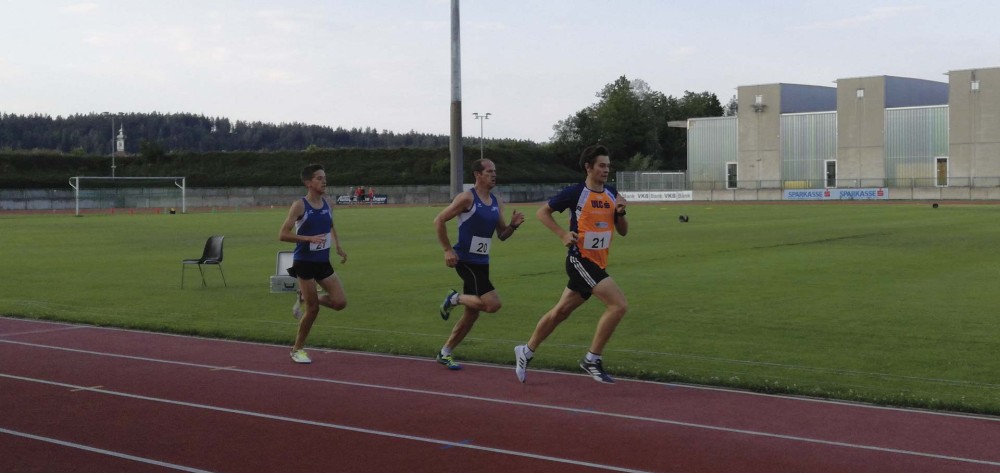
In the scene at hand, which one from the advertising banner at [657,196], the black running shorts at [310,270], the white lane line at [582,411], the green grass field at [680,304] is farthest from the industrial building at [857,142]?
the white lane line at [582,411]

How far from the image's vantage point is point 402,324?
47.8 ft

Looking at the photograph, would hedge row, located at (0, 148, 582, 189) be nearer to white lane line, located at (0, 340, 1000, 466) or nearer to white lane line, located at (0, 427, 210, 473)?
white lane line, located at (0, 340, 1000, 466)

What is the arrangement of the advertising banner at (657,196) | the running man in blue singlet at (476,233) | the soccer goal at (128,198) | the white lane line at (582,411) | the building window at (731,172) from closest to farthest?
the white lane line at (582,411)
the running man in blue singlet at (476,233)
the soccer goal at (128,198)
the advertising banner at (657,196)
the building window at (731,172)

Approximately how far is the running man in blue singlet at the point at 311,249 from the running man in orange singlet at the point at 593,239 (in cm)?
255

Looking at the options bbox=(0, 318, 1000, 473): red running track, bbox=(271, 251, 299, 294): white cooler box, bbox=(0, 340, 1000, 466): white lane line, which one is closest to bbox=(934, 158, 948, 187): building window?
bbox=(271, 251, 299, 294): white cooler box

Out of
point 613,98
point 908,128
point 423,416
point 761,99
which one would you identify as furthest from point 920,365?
point 613,98

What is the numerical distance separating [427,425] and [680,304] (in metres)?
8.51

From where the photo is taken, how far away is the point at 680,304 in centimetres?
1622

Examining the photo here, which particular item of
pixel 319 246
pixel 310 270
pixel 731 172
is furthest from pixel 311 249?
pixel 731 172

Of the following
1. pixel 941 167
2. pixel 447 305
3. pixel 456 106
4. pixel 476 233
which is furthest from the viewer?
pixel 941 167

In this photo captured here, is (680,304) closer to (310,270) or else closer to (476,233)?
(476,233)

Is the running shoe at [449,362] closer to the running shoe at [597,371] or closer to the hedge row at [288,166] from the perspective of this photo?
the running shoe at [597,371]

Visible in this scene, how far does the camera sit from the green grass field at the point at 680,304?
10852 mm

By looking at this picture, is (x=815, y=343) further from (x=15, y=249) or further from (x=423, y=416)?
(x=15, y=249)
